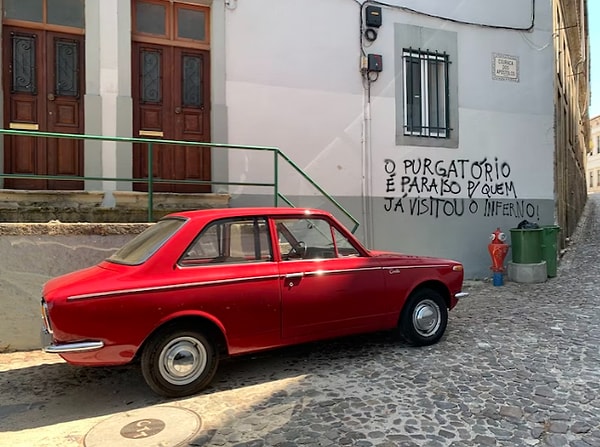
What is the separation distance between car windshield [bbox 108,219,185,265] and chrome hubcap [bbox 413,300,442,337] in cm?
267

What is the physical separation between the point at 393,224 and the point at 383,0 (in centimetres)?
411

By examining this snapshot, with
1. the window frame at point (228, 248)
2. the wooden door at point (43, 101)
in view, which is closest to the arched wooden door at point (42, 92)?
the wooden door at point (43, 101)

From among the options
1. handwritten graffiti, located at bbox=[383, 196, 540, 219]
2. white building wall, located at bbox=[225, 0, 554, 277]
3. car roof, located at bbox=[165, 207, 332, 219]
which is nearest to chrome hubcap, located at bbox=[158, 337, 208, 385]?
car roof, located at bbox=[165, 207, 332, 219]

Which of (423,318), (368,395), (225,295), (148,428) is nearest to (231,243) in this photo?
(225,295)

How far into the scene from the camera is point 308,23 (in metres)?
7.92

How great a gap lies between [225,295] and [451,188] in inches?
250

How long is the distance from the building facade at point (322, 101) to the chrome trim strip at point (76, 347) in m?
3.64

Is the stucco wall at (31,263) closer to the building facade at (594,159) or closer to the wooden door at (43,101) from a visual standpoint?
the wooden door at (43,101)

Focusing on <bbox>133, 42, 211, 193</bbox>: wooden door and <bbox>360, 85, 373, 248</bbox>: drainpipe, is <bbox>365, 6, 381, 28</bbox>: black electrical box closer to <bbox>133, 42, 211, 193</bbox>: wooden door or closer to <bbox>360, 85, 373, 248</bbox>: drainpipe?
<bbox>360, 85, 373, 248</bbox>: drainpipe

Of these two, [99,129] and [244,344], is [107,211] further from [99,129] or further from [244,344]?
[244,344]

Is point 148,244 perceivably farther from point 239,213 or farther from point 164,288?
point 239,213

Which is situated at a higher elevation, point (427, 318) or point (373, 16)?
point (373, 16)

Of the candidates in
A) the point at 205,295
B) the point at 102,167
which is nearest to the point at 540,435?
the point at 205,295

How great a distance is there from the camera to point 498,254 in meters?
8.65
